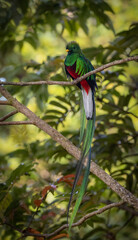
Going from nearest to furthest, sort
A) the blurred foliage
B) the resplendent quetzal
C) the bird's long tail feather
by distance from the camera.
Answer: the bird's long tail feather → the resplendent quetzal → the blurred foliage

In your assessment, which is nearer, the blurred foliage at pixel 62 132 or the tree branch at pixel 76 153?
the tree branch at pixel 76 153

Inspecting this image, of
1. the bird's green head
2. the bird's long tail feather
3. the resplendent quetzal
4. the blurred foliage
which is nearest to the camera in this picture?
the bird's long tail feather

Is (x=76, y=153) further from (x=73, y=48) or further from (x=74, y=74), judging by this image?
(x=73, y=48)

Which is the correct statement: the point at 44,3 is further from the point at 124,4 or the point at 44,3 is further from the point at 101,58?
the point at 124,4

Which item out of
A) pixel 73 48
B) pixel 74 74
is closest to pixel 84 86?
pixel 74 74

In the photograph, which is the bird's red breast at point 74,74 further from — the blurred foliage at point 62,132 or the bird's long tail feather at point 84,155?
the bird's long tail feather at point 84,155

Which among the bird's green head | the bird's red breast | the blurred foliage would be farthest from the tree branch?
the bird's green head

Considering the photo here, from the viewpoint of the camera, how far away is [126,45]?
1.36 meters

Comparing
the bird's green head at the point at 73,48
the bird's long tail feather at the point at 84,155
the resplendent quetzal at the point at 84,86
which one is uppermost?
the bird's green head at the point at 73,48

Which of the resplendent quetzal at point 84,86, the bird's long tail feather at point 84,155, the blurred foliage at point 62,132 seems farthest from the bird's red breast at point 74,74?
the bird's long tail feather at point 84,155

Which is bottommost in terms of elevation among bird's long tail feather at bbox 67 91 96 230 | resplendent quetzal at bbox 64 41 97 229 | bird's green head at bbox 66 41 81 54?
bird's long tail feather at bbox 67 91 96 230

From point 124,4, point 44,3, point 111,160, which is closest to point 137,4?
point 124,4

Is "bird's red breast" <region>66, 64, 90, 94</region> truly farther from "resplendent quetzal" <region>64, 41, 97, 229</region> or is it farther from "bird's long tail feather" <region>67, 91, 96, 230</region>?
"bird's long tail feather" <region>67, 91, 96, 230</region>

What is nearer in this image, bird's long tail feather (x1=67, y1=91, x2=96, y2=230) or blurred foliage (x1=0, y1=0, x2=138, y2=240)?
bird's long tail feather (x1=67, y1=91, x2=96, y2=230)
